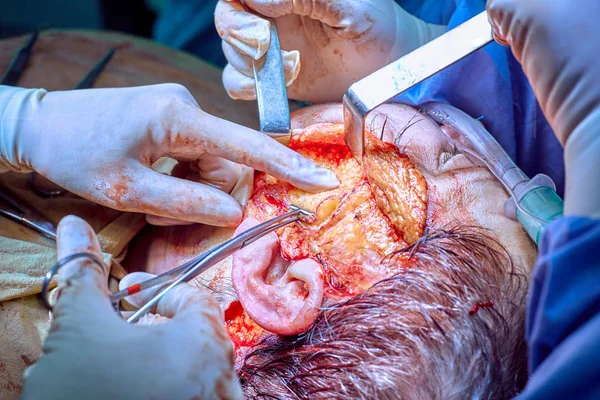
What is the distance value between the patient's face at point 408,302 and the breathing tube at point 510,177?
0.03 metres

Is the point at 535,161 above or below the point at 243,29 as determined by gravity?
below

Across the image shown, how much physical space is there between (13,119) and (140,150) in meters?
0.32

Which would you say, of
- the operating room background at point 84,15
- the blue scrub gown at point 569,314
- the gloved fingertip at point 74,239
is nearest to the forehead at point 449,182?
the blue scrub gown at point 569,314

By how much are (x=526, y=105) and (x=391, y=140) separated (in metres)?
0.49

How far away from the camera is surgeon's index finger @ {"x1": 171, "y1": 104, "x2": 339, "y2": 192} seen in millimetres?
1255

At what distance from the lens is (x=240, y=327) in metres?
1.25

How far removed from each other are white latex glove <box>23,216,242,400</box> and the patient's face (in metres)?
0.26

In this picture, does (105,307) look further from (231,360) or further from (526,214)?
(526,214)

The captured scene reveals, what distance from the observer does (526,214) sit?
3.62 feet

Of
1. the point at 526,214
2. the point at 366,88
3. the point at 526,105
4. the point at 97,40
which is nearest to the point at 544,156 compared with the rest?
the point at 526,105

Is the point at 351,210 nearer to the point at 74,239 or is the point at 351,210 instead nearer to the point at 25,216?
the point at 74,239

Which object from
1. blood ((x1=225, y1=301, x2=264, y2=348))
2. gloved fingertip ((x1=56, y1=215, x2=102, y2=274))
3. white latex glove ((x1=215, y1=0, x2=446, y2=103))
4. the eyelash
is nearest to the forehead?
the eyelash

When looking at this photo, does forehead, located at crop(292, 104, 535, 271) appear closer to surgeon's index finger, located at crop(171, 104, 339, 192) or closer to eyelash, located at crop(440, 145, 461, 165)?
eyelash, located at crop(440, 145, 461, 165)

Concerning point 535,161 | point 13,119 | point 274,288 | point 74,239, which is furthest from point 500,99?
point 13,119
